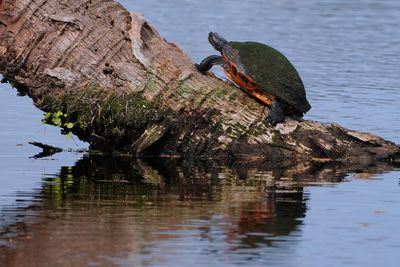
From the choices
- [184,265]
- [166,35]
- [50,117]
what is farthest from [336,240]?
[166,35]

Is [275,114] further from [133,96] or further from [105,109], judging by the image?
[105,109]

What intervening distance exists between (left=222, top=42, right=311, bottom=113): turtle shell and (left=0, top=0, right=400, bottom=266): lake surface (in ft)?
2.65

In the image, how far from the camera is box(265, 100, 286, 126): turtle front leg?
13172 mm

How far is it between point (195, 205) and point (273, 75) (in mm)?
2942

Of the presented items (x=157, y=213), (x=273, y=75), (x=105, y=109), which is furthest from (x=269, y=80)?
(x=157, y=213)

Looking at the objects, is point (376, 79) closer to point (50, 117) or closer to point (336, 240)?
point (50, 117)

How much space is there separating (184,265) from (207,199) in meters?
2.47

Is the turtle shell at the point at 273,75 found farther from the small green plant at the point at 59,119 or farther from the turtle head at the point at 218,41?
the small green plant at the point at 59,119

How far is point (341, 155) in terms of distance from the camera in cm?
1339

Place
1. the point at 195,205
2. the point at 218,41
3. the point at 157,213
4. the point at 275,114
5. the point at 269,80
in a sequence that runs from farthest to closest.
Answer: the point at 218,41
the point at 269,80
the point at 275,114
the point at 195,205
the point at 157,213

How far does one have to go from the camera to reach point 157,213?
34.3 feet

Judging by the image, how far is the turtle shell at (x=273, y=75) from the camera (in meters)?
13.3

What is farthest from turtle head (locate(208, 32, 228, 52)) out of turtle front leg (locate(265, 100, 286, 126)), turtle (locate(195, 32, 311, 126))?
turtle front leg (locate(265, 100, 286, 126))

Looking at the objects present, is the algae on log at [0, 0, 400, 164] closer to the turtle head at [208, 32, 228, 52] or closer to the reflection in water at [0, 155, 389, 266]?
the reflection in water at [0, 155, 389, 266]
